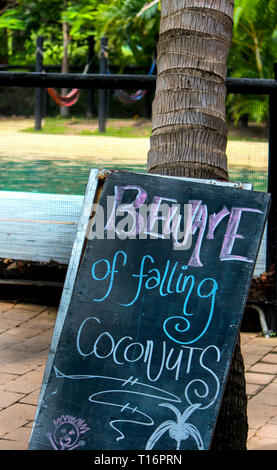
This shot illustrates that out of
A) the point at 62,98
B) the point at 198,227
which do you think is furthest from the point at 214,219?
the point at 62,98

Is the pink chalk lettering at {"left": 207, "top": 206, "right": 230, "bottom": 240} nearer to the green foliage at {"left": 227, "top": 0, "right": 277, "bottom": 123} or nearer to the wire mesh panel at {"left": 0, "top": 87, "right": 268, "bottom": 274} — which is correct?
the wire mesh panel at {"left": 0, "top": 87, "right": 268, "bottom": 274}

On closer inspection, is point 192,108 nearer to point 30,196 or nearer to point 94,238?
point 94,238

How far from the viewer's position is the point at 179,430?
2.57 metres

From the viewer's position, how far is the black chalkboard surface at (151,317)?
2602mm

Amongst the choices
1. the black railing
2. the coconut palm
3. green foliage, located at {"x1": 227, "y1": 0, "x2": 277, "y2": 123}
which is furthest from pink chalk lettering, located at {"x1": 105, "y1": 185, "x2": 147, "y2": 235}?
green foliage, located at {"x1": 227, "y1": 0, "x2": 277, "y2": 123}

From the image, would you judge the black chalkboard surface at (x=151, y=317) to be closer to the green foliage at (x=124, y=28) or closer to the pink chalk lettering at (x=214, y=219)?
the pink chalk lettering at (x=214, y=219)

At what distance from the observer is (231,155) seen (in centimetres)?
577

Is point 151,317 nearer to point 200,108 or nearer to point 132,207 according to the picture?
point 132,207

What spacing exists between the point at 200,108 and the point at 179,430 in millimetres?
1298

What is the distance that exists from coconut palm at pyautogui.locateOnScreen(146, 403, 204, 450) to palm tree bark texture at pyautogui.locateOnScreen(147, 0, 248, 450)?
398mm

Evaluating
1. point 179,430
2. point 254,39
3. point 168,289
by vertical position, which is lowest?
point 179,430

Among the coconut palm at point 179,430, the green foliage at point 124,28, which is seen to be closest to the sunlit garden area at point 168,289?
the coconut palm at point 179,430

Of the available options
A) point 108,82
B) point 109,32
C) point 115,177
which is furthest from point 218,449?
point 109,32

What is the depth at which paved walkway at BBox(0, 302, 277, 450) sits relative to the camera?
360 cm
